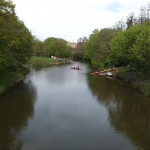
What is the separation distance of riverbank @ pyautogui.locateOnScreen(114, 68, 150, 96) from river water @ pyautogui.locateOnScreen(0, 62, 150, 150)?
5.28 feet

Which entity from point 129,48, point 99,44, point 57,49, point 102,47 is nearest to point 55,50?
point 57,49

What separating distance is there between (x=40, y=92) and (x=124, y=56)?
834 inches

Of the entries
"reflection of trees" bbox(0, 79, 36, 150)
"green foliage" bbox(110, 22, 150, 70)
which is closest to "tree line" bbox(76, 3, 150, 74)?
"green foliage" bbox(110, 22, 150, 70)

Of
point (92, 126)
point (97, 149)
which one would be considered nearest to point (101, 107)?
point (92, 126)

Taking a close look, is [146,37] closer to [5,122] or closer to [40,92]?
[40,92]

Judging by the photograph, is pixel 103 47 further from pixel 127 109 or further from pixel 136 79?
pixel 127 109

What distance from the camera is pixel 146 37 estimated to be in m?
52.5

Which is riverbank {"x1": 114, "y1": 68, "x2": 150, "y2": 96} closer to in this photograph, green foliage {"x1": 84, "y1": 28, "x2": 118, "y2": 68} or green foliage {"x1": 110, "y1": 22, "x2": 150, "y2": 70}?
green foliage {"x1": 110, "y1": 22, "x2": 150, "y2": 70}

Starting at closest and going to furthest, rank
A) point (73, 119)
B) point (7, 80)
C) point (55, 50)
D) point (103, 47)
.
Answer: point (73, 119)
point (7, 80)
point (103, 47)
point (55, 50)

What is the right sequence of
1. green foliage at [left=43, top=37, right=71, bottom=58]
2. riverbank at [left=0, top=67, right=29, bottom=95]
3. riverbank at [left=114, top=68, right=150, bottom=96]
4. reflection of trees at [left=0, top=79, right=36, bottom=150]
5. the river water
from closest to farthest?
1. the river water
2. reflection of trees at [left=0, top=79, right=36, bottom=150]
3. riverbank at [left=0, top=67, right=29, bottom=95]
4. riverbank at [left=114, top=68, right=150, bottom=96]
5. green foliage at [left=43, top=37, right=71, bottom=58]

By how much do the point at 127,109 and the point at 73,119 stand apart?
938 centimetres

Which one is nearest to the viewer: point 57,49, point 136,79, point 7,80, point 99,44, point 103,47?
point 7,80

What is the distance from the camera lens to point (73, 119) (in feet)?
108

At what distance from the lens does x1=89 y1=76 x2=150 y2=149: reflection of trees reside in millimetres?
28791
